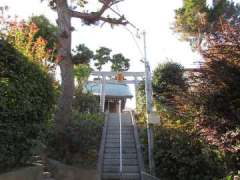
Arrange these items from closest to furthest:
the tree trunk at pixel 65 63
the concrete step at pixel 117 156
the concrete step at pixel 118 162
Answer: the concrete step at pixel 118 162
the concrete step at pixel 117 156
the tree trunk at pixel 65 63

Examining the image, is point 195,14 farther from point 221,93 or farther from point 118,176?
point 221,93

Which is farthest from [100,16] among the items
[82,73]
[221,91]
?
[82,73]

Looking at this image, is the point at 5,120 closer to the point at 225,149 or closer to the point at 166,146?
the point at 225,149

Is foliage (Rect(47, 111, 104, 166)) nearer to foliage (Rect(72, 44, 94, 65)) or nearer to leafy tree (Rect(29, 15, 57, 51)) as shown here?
foliage (Rect(72, 44, 94, 65))

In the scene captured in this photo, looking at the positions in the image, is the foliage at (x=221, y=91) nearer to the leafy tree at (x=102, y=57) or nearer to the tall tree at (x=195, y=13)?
the tall tree at (x=195, y=13)

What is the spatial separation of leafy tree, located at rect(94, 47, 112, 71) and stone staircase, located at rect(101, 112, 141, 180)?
1057 inches

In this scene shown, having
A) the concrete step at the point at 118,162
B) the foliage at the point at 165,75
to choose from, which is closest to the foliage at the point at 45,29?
the foliage at the point at 165,75

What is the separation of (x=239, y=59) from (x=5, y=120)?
5204 mm

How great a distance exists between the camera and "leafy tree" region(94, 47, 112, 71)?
46000mm

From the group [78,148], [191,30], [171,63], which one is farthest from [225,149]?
[191,30]

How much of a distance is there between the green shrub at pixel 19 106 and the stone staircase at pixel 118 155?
5359mm

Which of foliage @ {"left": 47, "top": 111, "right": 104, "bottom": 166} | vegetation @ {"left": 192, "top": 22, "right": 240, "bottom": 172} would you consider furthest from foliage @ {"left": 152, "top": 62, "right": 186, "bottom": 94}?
vegetation @ {"left": 192, "top": 22, "right": 240, "bottom": 172}

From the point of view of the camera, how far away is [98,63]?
46031mm

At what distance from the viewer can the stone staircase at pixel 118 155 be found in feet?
46.7
